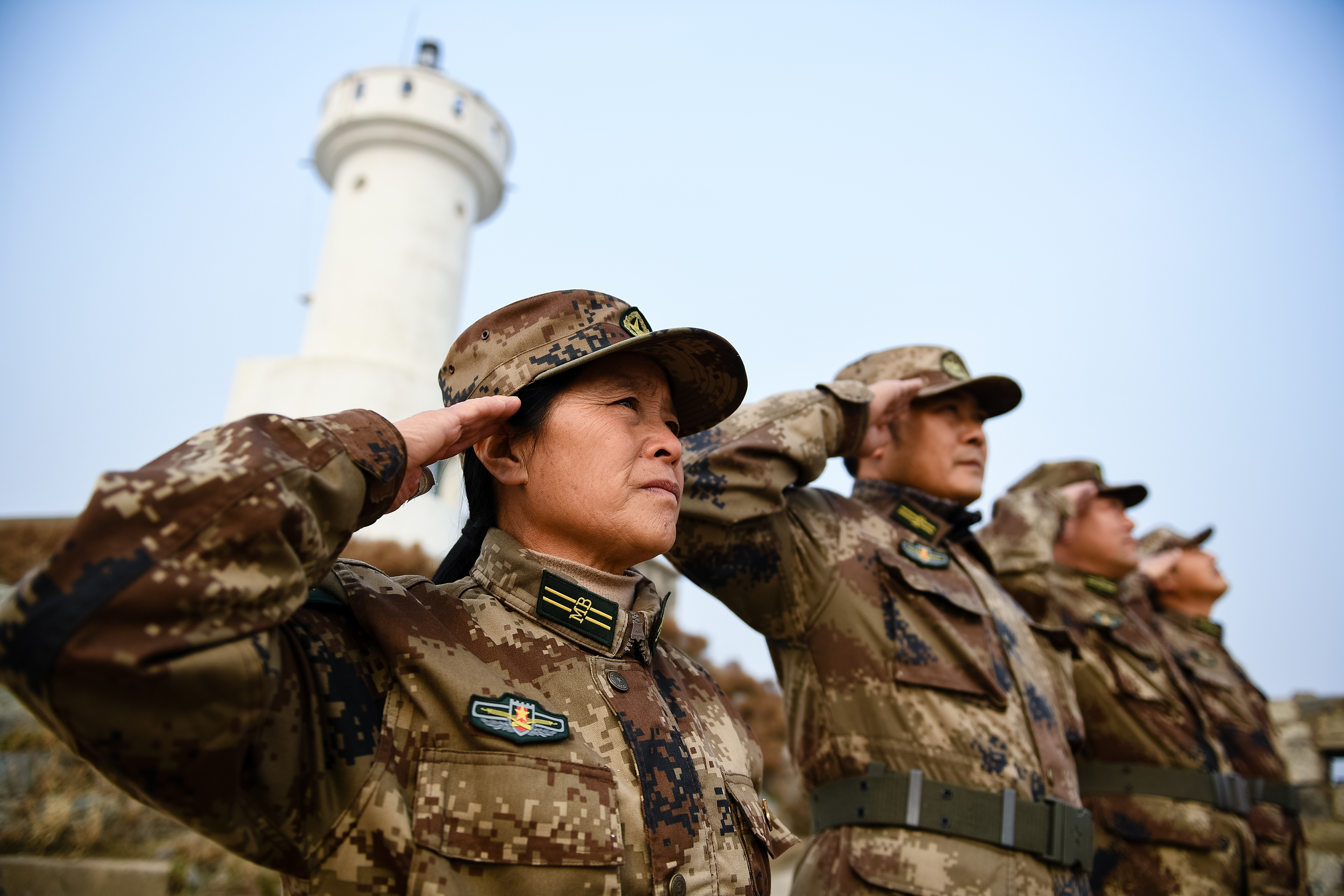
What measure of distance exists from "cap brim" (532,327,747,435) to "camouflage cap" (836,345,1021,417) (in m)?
1.39

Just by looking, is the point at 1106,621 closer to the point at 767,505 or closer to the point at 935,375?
the point at 935,375

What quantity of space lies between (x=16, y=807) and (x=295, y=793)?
5727 millimetres

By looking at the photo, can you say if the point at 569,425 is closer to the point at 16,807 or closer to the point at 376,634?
the point at 376,634

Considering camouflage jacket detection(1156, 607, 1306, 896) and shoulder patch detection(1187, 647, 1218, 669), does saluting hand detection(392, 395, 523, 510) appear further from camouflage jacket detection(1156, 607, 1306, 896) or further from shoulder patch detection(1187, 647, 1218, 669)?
shoulder patch detection(1187, 647, 1218, 669)

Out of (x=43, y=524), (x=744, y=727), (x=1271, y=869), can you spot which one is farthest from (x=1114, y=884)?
(x=43, y=524)

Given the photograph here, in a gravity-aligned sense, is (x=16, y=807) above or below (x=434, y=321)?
below

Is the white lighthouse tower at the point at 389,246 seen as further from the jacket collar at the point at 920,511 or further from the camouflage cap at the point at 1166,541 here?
the jacket collar at the point at 920,511

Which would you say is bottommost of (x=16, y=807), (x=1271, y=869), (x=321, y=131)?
(x=16, y=807)

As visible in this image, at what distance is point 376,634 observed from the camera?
185cm

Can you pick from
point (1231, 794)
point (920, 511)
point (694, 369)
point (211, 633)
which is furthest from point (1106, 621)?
point (211, 633)

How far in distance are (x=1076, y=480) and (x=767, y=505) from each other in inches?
125

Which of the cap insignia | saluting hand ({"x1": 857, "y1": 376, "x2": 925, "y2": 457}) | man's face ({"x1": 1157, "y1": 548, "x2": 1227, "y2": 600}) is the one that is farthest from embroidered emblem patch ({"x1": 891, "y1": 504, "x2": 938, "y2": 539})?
man's face ({"x1": 1157, "y1": 548, "x2": 1227, "y2": 600})

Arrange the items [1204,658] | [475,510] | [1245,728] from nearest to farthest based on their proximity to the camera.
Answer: [475,510], [1245,728], [1204,658]

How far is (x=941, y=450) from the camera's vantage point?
3.98m
